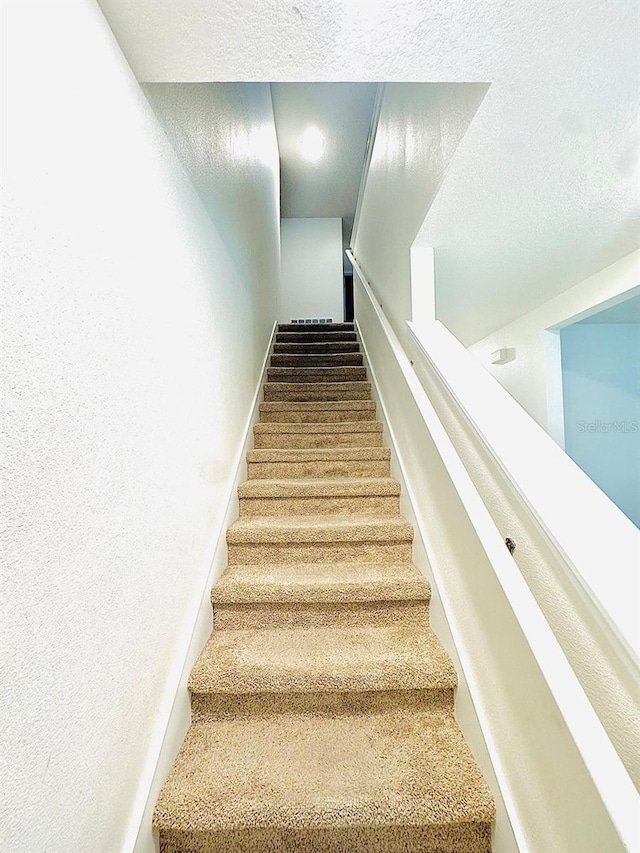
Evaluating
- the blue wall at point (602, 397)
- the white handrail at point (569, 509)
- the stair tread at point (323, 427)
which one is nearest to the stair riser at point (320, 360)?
the stair tread at point (323, 427)

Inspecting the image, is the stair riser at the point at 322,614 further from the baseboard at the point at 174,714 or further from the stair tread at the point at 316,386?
the stair tread at the point at 316,386

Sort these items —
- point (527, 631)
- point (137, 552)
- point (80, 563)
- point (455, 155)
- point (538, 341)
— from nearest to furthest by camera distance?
1. point (80, 563)
2. point (527, 631)
3. point (137, 552)
4. point (455, 155)
5. point (538, 341)

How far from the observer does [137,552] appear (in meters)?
1.05

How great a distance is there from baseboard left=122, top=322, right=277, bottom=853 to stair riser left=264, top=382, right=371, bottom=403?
140cm

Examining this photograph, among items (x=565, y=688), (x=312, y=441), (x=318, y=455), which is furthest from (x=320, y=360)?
(x=565, y=688)

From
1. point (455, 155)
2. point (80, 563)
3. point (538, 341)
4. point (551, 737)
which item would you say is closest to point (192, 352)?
point (80, 563)

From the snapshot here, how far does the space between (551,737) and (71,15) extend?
5.52 ft

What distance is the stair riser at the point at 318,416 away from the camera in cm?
304

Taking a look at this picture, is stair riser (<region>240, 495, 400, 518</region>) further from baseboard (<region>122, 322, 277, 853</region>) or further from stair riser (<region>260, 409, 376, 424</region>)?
stair riser (<region>260, 409, 376, 424</region>)

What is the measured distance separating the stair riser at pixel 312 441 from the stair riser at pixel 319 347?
1579mm

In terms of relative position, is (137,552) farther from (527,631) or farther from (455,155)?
(455,155)

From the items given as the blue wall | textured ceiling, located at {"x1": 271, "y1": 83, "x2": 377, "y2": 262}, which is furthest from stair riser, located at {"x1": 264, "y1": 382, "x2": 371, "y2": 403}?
textured ceiling, located at {"x1": 271, "y1": 83, "x2": 377, "y2": 262}

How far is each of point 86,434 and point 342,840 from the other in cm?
113

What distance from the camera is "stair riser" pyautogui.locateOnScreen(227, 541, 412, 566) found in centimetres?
190
